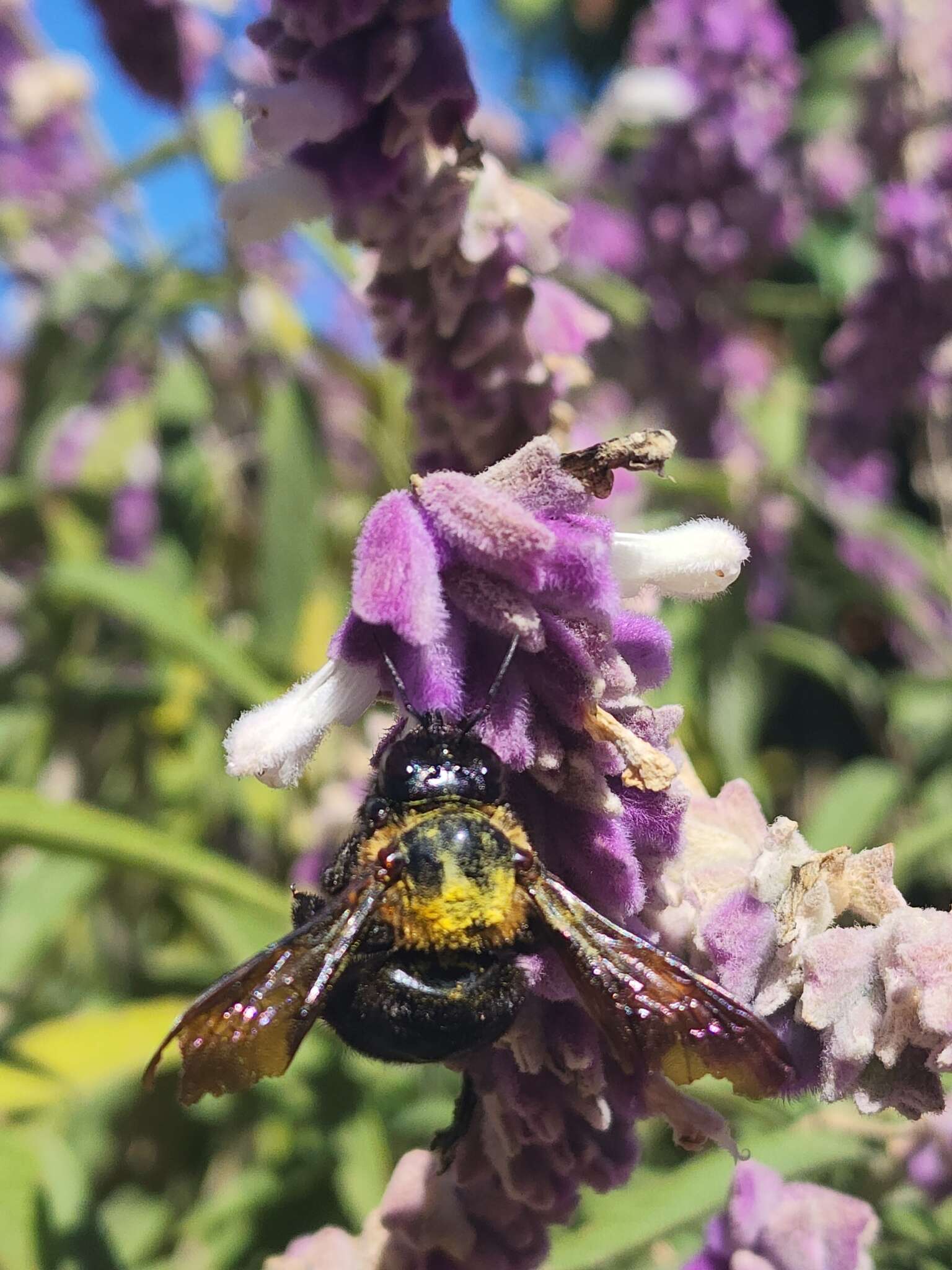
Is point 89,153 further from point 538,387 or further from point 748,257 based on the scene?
point 538,387

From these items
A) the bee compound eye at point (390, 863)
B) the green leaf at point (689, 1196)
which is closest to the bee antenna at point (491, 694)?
the bee compound eye at point (390, 863)

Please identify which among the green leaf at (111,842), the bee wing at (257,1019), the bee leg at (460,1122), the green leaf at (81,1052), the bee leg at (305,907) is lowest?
the green leaf at (81,1052)

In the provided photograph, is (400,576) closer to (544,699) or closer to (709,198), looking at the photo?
(544,699)

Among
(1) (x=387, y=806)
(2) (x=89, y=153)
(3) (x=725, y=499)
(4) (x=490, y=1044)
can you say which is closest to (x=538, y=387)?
(1) (x=387, y=806)

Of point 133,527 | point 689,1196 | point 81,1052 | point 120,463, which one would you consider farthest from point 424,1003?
point 120,463

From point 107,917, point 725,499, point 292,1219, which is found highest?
point 725,499

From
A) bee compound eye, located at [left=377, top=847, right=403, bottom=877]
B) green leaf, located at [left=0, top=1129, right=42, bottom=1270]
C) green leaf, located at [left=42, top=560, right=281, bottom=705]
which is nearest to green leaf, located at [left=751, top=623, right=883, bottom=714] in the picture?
green leaf, located at [left=42, top=560, right=281, bottom=705]

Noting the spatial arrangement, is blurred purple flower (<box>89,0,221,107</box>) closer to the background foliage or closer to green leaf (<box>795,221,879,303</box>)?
the background foliage

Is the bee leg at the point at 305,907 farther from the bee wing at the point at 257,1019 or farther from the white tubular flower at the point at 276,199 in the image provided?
the white tubular flower at the point at 276,199
